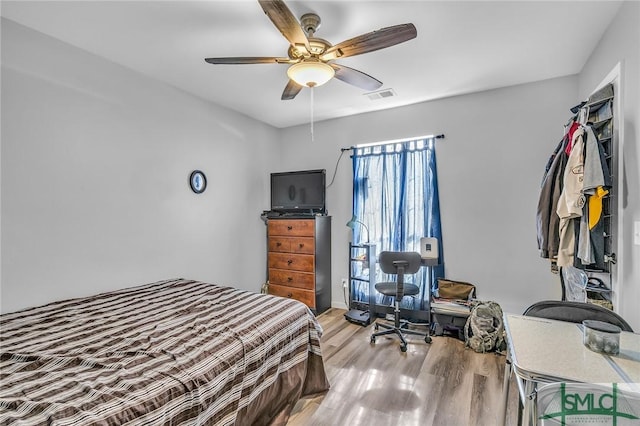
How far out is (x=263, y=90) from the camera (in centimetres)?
307

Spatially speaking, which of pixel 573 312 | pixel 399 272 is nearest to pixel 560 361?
pixel 573 312

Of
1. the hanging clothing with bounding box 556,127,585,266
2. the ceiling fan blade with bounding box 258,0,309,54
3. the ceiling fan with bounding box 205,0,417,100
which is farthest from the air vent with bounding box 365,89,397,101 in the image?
the hanging clothing with bounding box 556,127,585,266

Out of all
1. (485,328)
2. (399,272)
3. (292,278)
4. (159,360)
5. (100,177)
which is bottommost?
(485,328)

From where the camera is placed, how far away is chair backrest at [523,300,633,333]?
1.46 metres

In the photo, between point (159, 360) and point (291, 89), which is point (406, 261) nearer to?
point (291, 89)

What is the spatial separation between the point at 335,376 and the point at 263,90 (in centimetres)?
280

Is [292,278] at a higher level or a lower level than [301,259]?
lower

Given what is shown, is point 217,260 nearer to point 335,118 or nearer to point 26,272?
point 26,272

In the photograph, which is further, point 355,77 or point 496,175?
point 496,175

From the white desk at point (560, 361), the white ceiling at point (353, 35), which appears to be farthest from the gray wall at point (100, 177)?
the white desk at point (560, 361)

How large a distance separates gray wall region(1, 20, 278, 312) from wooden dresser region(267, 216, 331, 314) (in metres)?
0.57

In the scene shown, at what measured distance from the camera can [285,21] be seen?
4.96ft

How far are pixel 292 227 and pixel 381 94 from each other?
1.90 m

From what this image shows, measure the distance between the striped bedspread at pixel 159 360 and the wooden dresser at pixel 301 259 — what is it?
4.49 feet
